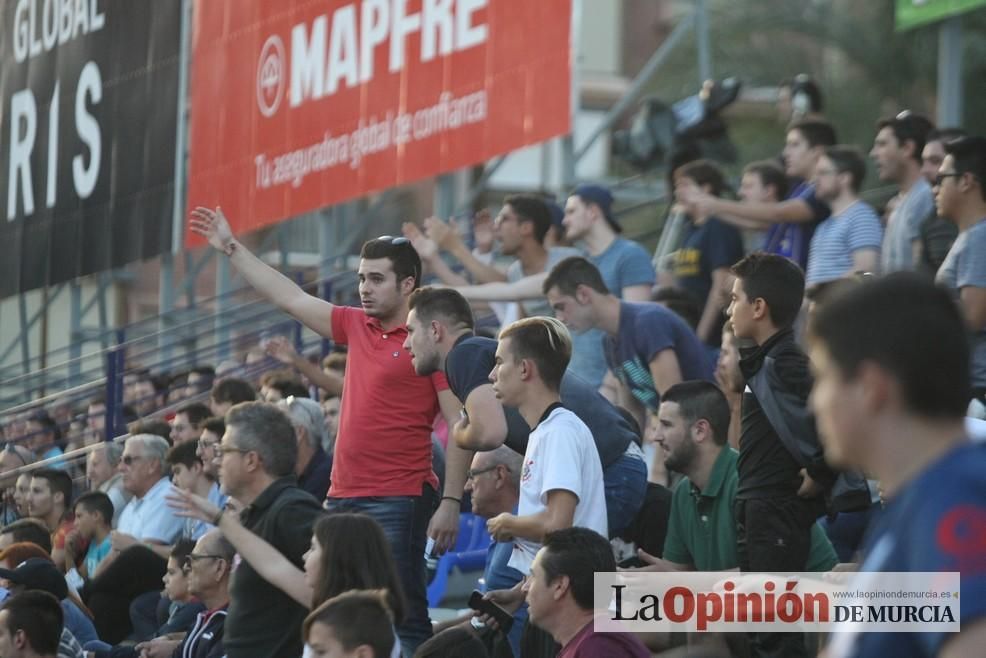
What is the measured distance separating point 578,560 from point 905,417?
285 cm

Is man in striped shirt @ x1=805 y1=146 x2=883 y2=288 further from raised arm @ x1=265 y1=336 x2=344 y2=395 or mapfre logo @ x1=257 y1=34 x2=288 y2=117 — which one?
mapfre logo @ x1=257 y1=34 x2=288 y2=117

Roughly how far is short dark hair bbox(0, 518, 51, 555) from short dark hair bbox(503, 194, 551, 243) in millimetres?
3002

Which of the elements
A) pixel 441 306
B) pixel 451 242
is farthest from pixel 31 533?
pixel 441 306

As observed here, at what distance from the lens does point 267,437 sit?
21.8 ft

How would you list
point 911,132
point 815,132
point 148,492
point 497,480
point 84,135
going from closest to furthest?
1. point 497,480
2. point 911,132
3. point 148,492
4. point 815,132
5. point 84,135

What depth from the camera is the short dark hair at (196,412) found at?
10.7 m

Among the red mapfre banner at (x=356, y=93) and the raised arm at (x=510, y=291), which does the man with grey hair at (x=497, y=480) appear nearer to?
the raised arm at (x=510, y=291)

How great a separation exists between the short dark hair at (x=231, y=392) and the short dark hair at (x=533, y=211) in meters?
1.92

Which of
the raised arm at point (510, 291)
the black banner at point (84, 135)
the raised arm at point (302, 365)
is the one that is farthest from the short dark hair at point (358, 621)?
the black banner at point (84, 135)

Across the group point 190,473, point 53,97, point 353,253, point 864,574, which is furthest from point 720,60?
point 864,574

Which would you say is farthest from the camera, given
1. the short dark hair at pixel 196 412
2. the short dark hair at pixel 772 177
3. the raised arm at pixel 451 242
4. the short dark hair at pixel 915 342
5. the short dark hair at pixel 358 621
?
the short dark hair at pixel 196 412

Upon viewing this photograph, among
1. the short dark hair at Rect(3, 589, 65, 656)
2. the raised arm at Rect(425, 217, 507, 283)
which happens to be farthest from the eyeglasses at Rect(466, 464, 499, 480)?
the raised arm at Rect(425, 217, 507, 283)

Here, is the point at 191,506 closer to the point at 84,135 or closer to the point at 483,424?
the point at 483,424

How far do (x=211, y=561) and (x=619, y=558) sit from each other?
5.34 ft
